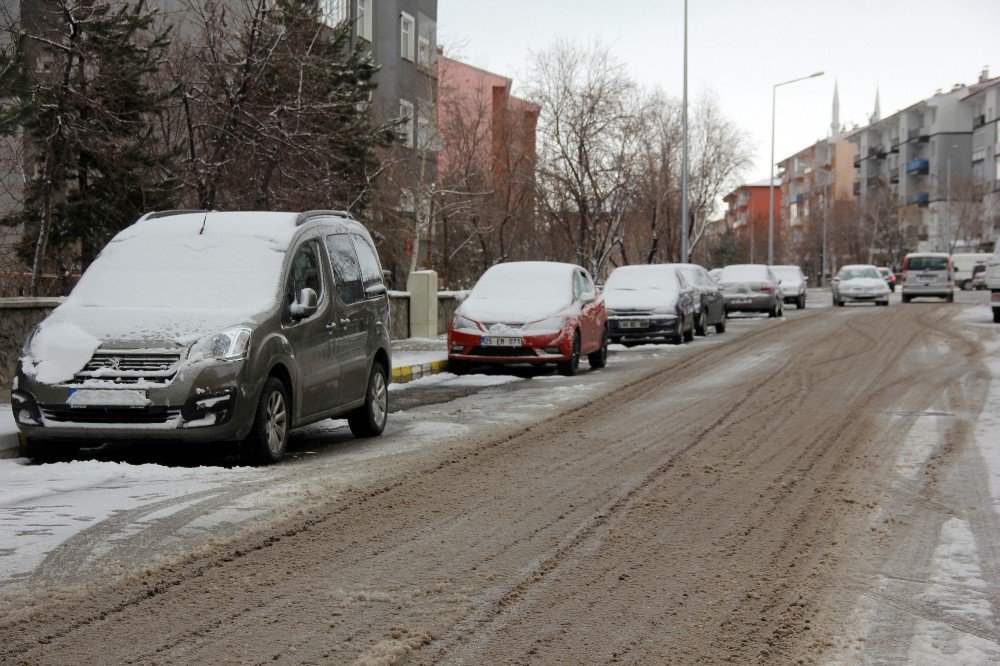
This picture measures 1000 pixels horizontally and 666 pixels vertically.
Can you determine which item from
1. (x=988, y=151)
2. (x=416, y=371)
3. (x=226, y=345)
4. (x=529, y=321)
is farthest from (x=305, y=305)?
(x=988, y=151)

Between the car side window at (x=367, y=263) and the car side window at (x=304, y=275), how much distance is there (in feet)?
2.99

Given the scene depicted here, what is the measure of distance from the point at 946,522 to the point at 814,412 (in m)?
5.20

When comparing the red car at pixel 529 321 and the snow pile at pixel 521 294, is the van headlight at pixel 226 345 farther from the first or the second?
the snow pile at pixel 521 294

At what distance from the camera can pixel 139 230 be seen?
32.3 ft

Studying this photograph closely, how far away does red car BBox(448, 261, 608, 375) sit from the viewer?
16422 mm

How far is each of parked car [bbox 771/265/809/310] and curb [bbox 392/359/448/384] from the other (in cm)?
2886

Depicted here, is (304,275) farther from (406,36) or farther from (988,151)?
(988,151)

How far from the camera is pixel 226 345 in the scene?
833 cm

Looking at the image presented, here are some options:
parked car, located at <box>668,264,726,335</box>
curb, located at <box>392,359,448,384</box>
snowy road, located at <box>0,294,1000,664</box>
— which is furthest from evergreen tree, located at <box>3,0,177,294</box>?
parked car, located at <box>668,264,726,335</box>

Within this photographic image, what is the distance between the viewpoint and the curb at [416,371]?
15.7 m

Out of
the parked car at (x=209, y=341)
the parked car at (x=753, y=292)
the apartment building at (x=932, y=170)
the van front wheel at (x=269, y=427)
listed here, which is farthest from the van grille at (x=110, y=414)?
the apartment building at (x=932, y=170)

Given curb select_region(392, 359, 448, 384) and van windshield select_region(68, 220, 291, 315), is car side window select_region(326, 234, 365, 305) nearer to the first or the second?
van windshield select_region(68, 220, 291, 315)

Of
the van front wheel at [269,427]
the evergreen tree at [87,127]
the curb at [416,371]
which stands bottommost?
the curb at [416,371]

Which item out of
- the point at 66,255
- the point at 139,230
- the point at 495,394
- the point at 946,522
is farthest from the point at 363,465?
the point at 66,255
